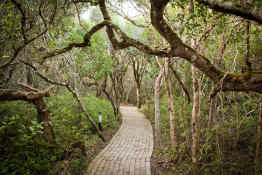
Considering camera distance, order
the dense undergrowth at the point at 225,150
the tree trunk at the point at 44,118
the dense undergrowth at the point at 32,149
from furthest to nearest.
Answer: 1. the tree trunk at the point at 44,118
2. the dense undergrowth at the point at 225,150
3. the dense undergrowth at the point at 32,149

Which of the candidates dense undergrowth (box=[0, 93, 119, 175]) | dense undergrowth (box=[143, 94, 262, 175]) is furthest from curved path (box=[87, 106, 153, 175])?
dense undergrowth (box=[0, 93, 119, 175])

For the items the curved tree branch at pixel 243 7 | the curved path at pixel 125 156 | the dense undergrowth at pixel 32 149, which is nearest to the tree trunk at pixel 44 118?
the dense undergrowth at pixel 32 149

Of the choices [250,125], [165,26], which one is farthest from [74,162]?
[250,125]

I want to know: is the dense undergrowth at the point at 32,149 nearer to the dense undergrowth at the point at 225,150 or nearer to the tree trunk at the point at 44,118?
the tree trunk at the point at 44,118

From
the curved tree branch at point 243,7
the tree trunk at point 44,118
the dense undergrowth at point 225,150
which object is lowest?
the dense undergrowth at point 225,150

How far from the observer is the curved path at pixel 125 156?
5.28 metres

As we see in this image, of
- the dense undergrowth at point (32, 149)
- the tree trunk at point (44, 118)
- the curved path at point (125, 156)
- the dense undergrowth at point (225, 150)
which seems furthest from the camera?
the curved path at point (125, 156)

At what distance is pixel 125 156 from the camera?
642 cm

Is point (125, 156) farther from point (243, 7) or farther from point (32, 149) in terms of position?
point (243, 7)

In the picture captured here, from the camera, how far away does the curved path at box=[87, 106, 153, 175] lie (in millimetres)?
5277

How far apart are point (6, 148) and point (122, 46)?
3.13 m

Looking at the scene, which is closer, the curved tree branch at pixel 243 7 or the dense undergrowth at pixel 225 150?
the curved tree branch at pixel 243 7

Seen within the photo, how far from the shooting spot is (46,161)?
11.4 ft

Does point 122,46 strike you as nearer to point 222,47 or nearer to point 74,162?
point 222,47
